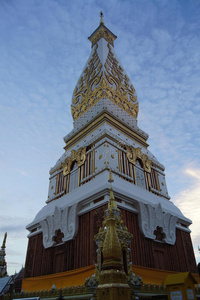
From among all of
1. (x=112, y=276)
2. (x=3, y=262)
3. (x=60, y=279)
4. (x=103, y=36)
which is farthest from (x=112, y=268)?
(x=103, y=36)

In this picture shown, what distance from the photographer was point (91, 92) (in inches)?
733

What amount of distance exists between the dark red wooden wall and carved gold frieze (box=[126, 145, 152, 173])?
4052mm

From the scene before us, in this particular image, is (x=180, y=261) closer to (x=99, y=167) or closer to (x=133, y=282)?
(x=99, y=167)

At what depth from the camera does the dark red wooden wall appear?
10.6 metres

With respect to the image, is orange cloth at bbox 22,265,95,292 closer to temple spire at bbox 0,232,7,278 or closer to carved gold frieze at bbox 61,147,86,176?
temple spire at bbox 0,232,7,278

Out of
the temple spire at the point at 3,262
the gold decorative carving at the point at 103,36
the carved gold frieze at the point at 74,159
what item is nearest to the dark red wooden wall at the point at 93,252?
the temple spire at the point at 3,262

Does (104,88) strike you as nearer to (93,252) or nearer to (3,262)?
(93,252)

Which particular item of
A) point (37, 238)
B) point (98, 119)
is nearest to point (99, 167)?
point (98, 119)

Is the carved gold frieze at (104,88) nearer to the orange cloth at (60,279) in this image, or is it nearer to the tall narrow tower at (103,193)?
the tall narrow tower at (103,193)

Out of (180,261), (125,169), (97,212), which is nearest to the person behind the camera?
(97,212)

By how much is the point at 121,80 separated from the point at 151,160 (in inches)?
285

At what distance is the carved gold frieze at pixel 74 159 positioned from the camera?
15008 mm

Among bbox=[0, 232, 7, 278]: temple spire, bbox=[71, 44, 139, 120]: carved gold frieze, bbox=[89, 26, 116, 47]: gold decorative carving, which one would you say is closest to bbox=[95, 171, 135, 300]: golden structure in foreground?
bbox=[0, 232, 7, 278]: temple spire

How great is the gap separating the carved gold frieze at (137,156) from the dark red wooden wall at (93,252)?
4052 mm
